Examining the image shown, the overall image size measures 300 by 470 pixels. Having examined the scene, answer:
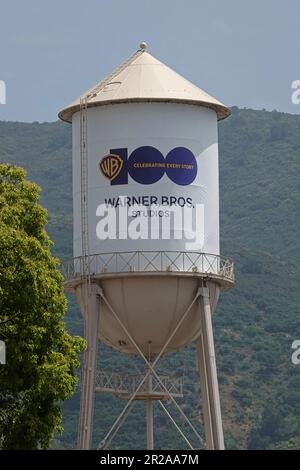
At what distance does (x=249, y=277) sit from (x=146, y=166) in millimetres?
83545

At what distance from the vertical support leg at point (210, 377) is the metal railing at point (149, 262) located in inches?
33.5

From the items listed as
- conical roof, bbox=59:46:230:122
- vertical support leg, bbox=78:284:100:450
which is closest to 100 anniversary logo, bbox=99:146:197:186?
conical roof, bbox=59:46:230:122

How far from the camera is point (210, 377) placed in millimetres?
53906

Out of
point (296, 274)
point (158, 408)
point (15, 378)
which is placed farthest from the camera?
point (296, 274)

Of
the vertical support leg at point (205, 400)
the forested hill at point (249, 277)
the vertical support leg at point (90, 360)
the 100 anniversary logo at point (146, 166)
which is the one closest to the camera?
the 100 anniversary logo at point (146, 166)

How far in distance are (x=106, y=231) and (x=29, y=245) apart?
7078 mm

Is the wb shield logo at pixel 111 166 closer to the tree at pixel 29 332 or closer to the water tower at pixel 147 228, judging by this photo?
the water tower at pixel 147 228

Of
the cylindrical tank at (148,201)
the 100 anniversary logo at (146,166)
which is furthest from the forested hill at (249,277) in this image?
the 100 anniversary logo at (146,166)

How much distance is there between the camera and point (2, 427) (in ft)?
153

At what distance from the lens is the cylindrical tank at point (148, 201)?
2083 inches

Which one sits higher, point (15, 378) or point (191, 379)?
point (191, 379)
